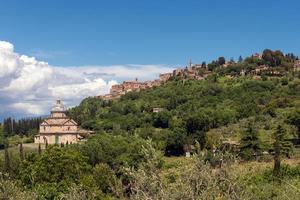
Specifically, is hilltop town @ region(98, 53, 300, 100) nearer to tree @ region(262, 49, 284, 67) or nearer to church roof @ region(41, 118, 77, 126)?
tree @ region(262, 49, 284, 67)

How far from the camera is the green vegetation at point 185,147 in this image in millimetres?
9531

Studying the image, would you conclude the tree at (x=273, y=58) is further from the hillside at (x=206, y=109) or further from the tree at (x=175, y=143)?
the tree at (x=175, y=143)

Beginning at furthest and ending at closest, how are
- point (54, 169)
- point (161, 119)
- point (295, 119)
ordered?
point (161, 119) → point (295, 119) → point (54, 169)

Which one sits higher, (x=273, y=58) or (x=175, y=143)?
(x=273, y=58)

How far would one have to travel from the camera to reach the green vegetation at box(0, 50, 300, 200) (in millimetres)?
9531

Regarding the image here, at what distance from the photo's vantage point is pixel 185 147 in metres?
68.7

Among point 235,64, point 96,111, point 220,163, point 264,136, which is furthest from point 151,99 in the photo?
point 220,163

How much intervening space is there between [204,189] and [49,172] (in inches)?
1220

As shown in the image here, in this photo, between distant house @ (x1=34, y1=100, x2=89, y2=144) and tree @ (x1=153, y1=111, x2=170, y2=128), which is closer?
tree @ (x1=153, y1=111, x2=170, y2=128)

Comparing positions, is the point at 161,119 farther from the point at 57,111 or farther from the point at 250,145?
the point at 250,145

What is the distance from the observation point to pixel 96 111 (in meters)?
124

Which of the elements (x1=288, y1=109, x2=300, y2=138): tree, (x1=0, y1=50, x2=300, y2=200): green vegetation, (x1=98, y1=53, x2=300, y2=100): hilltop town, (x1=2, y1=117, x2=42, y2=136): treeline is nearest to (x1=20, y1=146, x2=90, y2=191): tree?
(x1=0, y1=50, x2=300, y2=200): green vegetation

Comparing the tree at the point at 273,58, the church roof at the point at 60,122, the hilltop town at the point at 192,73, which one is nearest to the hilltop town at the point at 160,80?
the hilltop town at the point at 192,73

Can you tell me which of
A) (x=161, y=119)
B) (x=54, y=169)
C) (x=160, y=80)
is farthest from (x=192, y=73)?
(x=54, y=169)
